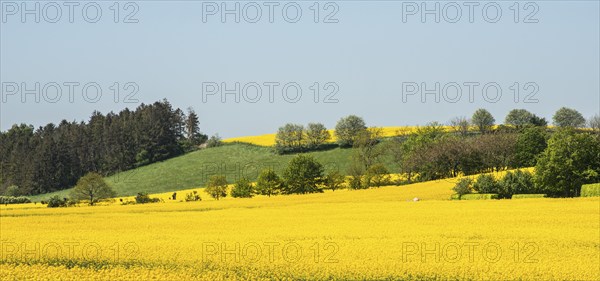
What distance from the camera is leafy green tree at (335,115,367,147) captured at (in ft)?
463

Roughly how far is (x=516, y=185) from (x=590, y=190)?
5.83 metres

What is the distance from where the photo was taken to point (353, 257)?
30.0m

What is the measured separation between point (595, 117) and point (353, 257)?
15536 cm

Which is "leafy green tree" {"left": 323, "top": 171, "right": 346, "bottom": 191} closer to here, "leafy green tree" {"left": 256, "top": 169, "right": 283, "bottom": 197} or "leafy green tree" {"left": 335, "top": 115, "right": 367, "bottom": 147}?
"leafy green tree" {"left": 256, "top": 169, "right": 283, "bottom": 197}

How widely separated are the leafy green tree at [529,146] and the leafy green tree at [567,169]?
96.5 ft

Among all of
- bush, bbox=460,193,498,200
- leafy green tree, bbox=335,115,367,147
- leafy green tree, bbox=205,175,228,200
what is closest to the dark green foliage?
leafy green tree, bbox=205,175,228,200

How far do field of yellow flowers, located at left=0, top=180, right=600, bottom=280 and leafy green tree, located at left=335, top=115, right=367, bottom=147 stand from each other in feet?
280

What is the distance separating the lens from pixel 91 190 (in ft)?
297

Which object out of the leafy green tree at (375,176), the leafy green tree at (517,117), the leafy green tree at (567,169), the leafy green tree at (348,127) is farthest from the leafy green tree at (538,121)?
the leafy green tree at (567,169)

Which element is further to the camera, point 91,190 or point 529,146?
point 529,146

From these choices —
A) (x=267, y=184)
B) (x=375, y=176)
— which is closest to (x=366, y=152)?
(x=375, y=176)

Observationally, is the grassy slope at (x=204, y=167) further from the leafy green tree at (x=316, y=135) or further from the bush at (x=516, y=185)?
the bush at (x=516, y=185)

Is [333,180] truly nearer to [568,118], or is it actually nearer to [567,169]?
[567,169]

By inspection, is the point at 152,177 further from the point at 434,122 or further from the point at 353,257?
the point at 353,257
